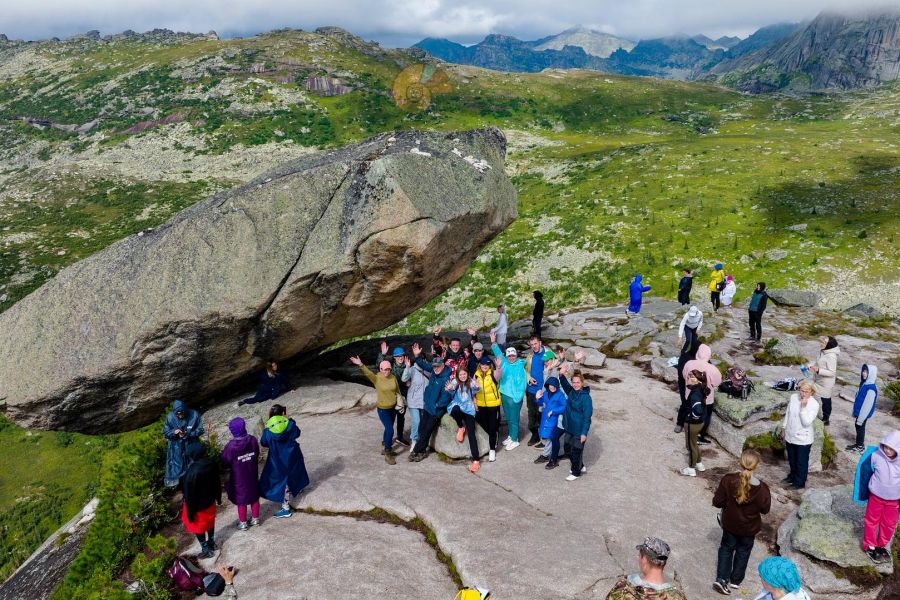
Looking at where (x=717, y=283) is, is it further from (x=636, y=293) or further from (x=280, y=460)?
(x=280, y=460)

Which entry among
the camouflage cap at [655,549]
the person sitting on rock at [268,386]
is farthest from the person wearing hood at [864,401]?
the person sitting on rock at [268,386]

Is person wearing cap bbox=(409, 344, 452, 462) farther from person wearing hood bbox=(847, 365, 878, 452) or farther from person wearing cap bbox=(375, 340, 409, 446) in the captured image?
person wearing hood bbox=(847, 365, 878, 452)

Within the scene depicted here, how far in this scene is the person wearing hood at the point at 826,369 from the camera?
52.7 ft

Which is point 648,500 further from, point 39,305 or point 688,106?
point 688,106

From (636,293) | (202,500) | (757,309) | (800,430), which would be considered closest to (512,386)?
(800,430)

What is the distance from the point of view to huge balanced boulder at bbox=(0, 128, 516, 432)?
57.3ft

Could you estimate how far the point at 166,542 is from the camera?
448 inches

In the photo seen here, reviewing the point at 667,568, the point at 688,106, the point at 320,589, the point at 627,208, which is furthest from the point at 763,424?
the point at 688,106

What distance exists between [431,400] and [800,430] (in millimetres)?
10053

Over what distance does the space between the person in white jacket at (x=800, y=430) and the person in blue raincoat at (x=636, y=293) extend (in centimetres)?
1808

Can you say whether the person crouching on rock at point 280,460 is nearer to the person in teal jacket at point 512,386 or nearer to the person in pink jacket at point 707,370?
the person in teal jacket at point 512,386

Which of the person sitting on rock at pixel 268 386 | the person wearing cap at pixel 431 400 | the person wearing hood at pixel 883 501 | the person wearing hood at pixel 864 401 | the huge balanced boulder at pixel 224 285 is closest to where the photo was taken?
the person wearing hood at pixel 883 501

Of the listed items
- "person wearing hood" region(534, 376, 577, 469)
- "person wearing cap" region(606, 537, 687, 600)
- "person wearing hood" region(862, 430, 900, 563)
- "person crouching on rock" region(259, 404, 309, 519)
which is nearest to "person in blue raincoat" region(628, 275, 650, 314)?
"person wearing hood" region(534, 376, 577, 469)

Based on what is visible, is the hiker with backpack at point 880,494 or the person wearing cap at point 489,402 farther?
the person wearing cap at point 489,402
